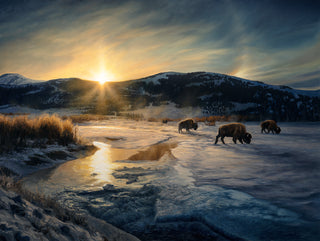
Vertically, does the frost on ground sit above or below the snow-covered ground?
above

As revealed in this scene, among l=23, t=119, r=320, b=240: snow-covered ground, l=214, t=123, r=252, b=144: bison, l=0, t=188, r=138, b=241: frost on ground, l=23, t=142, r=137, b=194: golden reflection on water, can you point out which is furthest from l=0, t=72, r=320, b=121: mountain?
l=0, t=188, r=138, b=241: frost on ground

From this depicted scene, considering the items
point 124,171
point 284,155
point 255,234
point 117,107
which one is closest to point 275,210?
point 255,234

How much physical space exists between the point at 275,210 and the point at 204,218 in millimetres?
1051

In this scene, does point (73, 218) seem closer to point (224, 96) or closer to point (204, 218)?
point (204, 218)

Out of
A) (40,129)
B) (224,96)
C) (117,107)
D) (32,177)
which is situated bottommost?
(32,177)

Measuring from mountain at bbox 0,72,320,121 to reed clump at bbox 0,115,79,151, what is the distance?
22504mm

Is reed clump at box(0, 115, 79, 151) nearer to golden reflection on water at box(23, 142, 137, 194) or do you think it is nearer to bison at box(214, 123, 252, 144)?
golden reflection on water at box(23, 142, 137, 194)

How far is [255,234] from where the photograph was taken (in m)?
2.36

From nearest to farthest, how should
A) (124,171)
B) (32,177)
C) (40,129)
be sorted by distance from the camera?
(32,177) → (124,171) → (40,129)

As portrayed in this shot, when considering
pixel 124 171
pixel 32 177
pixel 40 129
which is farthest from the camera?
pixel 40 129

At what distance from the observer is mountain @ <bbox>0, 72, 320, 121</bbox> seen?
41375 millimetres

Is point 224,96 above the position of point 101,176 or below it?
above

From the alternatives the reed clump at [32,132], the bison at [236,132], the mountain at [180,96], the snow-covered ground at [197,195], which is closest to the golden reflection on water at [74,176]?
the snow-covered ground at [197,195]

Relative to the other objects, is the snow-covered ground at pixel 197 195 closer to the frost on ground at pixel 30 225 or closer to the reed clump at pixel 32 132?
the frost on ground at pixel 30 225
